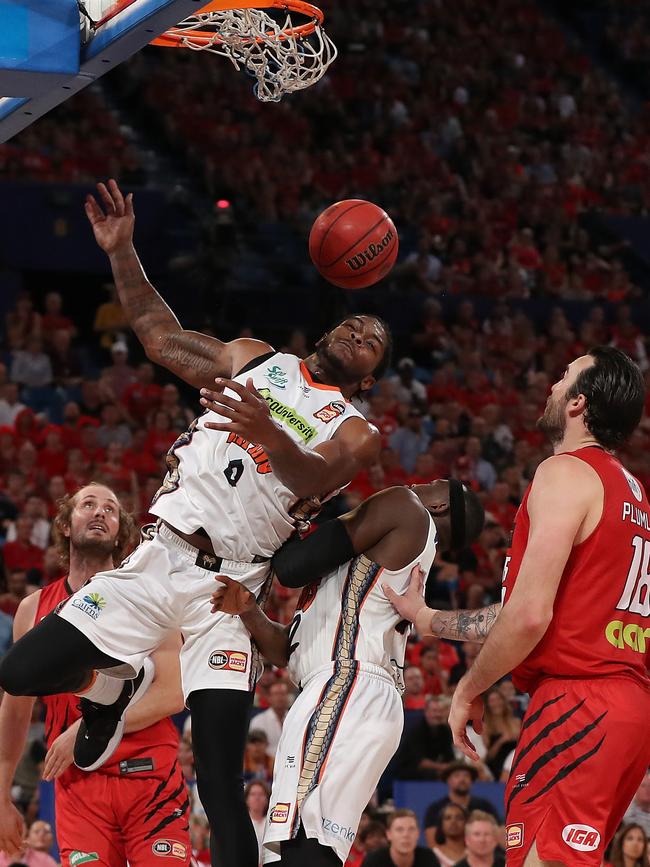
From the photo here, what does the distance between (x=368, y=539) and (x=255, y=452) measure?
1.79ft

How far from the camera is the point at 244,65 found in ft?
19.2

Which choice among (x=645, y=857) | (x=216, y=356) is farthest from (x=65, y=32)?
(x=645, y=857)

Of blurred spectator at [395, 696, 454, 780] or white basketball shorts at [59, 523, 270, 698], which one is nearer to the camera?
white basketball shorts at [59, 523, 270, 698]

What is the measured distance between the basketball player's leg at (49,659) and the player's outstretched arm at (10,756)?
33.5 inches

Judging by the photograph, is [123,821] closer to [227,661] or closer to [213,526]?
[227,661]

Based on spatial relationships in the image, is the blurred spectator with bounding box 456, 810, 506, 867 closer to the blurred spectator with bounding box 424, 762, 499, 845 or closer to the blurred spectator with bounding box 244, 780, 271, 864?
the blurred spectator with bounding box 424, 762, 499, 845

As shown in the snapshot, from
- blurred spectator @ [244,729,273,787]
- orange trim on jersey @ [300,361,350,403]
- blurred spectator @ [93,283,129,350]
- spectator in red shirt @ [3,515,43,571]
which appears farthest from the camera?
blurred spectator @ [93,283,129,350]

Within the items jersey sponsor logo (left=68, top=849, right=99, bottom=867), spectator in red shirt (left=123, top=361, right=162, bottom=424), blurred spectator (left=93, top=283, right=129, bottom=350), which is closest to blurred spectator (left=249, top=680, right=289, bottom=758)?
jersey sponsor logo (left=68, top=849, right=99, bottom=867)

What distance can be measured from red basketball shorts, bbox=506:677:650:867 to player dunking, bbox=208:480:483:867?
0.72 m

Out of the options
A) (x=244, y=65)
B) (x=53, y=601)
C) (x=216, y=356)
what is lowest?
(x=53, y=601)

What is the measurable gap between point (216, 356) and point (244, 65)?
5.38ft

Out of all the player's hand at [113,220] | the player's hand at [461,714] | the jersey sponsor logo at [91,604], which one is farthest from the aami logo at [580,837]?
the player's hand at [113,220]

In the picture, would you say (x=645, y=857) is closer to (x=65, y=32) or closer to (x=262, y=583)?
(x=262, y=583)

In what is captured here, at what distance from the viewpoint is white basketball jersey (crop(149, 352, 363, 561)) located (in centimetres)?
473
